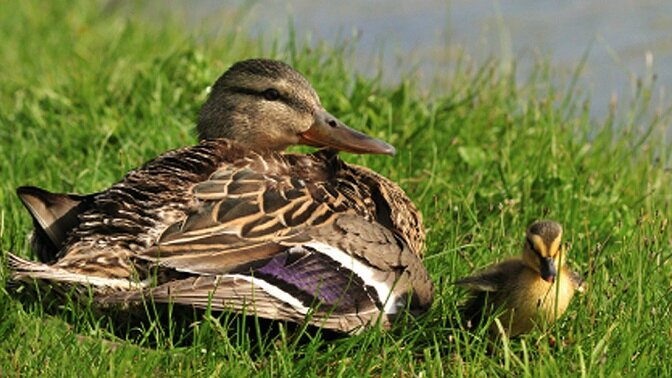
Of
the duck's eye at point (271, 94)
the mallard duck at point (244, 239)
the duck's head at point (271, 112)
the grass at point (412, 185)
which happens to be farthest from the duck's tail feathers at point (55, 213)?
the duck's eye at point (271, 94)

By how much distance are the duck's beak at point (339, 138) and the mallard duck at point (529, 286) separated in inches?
40.4

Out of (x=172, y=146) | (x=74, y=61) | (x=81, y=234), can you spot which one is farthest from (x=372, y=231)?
(x=74, y=61)

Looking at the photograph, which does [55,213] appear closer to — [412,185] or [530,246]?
[530,246]

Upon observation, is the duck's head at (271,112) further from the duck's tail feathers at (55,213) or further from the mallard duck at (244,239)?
the duck's tail feathers at (55,213)

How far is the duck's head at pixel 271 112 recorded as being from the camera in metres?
5.68

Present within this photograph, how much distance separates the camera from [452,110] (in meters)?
7.11

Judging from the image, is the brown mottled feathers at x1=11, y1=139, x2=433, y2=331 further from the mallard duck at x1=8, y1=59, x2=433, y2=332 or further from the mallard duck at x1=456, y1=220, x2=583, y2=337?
the mallard duck at x1=456, y1=220, x2=583, y2=337

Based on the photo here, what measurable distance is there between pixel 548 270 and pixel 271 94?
5.71ft

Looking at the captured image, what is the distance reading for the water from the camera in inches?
384

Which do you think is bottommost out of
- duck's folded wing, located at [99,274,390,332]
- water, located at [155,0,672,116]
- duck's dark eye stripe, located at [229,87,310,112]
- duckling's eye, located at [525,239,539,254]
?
water, located at [155,0,672,116]

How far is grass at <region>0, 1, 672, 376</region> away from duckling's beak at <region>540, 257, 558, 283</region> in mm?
221

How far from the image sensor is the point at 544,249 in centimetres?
456

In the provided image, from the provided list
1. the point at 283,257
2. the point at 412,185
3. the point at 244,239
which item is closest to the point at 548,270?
the point at 283,257

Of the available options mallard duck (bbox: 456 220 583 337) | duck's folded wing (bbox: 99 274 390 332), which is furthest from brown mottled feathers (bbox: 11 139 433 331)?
mallard duck (bbox: 456 220 583 337)
